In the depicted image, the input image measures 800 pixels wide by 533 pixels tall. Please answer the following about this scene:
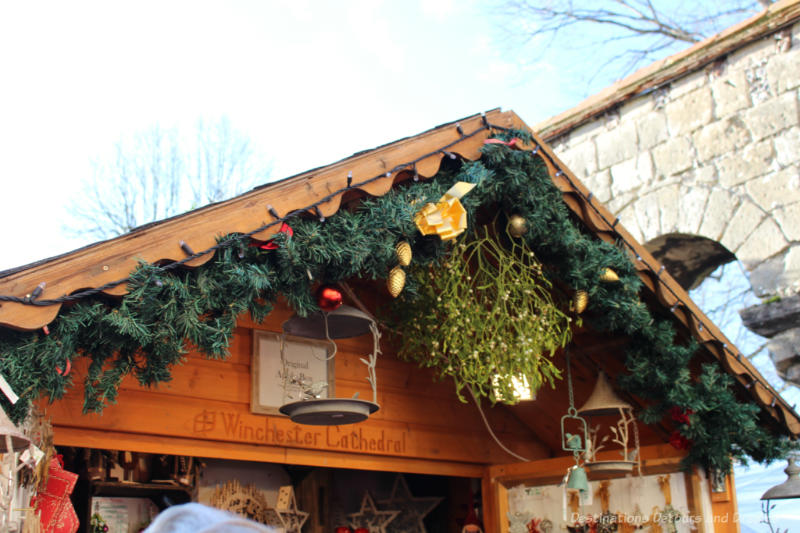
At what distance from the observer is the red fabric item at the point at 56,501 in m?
2.79

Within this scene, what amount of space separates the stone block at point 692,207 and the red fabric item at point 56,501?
189 inches

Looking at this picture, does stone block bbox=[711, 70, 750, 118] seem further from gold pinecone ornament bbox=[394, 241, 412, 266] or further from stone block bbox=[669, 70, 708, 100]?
gold pinecone ornament bbox=[394, 241, 412, 266]

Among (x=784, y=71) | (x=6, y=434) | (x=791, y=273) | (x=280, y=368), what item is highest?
(x=784, y=71)

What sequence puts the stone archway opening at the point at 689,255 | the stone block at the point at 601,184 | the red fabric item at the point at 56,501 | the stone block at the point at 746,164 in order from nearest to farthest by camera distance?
the red fabric item at the point at 56,501 → the stone block at the point at 746,164 → the stone archway opening at the point at 689,255 → the stone block at the point at 601,184

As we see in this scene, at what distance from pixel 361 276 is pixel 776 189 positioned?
12.2 feet

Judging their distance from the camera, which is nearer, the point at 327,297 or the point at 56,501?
the point at 56,501

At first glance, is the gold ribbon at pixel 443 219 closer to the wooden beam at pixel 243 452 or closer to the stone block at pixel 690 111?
the wooden beam at pixel 243 452

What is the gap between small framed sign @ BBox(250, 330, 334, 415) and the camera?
12.5 ft

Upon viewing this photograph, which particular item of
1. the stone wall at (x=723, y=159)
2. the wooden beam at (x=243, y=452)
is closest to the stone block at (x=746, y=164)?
the stone wall at (x=723, y=159)

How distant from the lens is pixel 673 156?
6.32 m

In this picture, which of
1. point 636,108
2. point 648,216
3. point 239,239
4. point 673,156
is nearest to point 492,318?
point 239,239

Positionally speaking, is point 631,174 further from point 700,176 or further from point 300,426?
point 300,426

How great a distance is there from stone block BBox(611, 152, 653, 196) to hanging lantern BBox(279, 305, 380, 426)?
3930 millimetres

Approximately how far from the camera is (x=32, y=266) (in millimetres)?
2240
